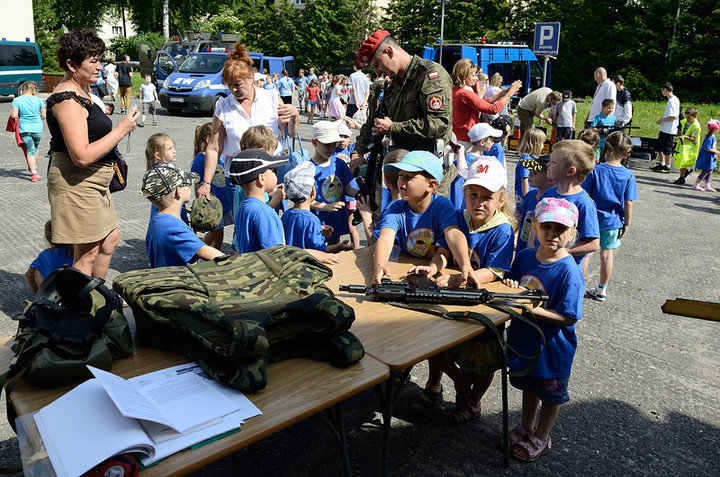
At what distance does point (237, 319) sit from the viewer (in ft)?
6.18

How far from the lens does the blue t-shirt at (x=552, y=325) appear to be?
108 inches

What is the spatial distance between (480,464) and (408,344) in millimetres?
1130

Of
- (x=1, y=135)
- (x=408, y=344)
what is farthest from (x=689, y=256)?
(x=1, y=135)

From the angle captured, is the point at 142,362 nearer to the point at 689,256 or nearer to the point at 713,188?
the point at 689,256

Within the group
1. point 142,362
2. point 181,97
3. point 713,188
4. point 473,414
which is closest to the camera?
point 142,362

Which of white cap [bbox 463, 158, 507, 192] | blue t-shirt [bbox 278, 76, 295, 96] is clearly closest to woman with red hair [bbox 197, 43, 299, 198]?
white cap [bbox 463, 158, 507, 192]

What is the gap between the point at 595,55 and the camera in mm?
35594

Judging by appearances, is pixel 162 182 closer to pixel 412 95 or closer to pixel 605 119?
pixel 412 95

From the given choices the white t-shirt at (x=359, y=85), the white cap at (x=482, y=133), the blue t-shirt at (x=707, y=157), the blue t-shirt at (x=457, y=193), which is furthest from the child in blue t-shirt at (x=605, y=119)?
the blue t-shirt at (x=457, y=193)

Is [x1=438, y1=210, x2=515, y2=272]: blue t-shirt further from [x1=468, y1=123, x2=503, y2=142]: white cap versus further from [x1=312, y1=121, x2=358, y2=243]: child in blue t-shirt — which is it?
[x1=468, y1=123, x2=503, y2=142]: white cap

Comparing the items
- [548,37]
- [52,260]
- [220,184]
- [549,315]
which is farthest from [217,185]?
[548,37]

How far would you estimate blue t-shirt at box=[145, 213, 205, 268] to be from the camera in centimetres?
317

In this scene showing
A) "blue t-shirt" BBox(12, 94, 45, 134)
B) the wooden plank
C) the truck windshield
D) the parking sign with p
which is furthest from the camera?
the truck windshield

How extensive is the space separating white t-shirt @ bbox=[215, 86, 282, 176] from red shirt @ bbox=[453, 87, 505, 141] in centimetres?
261
